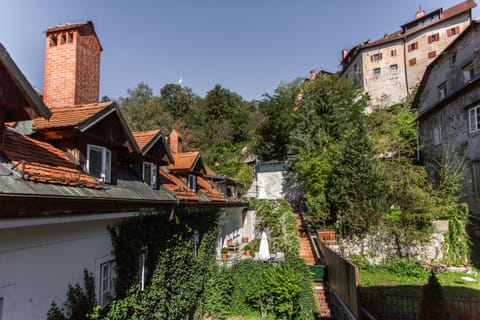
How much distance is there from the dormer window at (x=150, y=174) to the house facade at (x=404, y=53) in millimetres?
42414

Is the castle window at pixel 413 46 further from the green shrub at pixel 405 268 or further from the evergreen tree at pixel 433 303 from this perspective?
the evergreen tree at pixel 433 303

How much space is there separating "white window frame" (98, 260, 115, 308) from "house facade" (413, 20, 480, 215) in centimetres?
1998

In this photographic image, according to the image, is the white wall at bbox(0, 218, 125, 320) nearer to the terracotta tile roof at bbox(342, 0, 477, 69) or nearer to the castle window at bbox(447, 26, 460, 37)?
the terracotta tile roof at bbox(342, 0, 477, 69)

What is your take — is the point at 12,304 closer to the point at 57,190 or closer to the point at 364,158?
the point at 57,190

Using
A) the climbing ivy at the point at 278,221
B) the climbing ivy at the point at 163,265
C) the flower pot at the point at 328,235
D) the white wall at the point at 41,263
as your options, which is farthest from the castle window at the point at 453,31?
the white wall at the point at 41,263

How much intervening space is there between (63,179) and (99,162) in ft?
6.63

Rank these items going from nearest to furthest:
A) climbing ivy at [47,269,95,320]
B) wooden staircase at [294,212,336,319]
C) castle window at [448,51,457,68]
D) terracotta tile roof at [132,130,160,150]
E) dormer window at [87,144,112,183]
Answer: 1. climbing ivy at [47,269,95,320]
2. dormer window at [87,144,112,183]
3. terracotta tile roof at [132,130,160,150]
4. wooden staircase at [294,212,336,319]
5. castle window at [448,51,457,68]

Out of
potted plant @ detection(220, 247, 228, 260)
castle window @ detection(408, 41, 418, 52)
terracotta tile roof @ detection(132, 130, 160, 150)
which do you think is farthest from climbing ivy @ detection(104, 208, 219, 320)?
castle window @ detection(408, 41, 418, 52)

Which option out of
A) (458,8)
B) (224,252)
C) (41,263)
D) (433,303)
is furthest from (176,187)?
(458,8)

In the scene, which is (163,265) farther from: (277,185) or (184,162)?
(277,185)

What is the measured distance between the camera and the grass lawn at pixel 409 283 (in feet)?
38.6

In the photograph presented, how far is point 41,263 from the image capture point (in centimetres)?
461

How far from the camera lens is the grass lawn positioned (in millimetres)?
11770

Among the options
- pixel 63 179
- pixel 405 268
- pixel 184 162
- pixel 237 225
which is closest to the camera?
pixel 63 179
